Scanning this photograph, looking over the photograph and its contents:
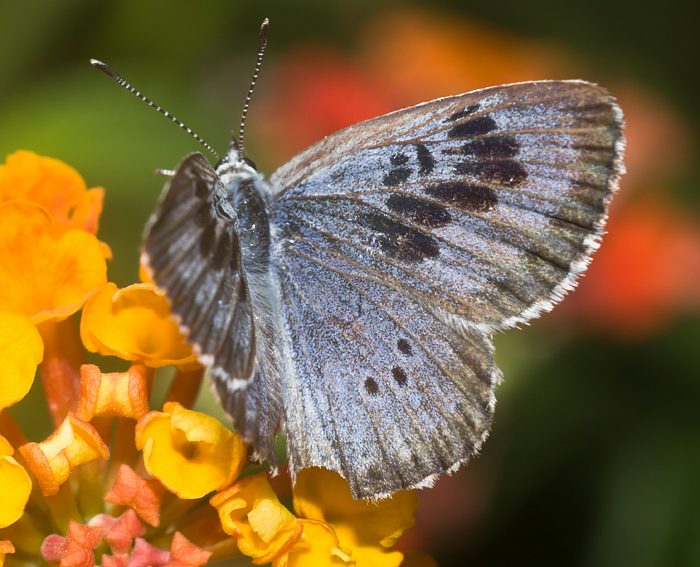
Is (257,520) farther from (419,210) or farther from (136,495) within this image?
(419,210)

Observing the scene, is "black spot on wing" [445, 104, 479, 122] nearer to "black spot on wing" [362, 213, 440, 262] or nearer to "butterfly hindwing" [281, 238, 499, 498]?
"black spot on wing" [362, 213, 440, 262]

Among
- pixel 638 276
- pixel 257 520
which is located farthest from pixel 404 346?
pixel 638 276

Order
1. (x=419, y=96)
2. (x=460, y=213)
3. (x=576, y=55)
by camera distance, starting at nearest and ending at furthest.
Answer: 1. (x=460, y=213)
2. (x=419, y=96)
3. (x=576, y=55)

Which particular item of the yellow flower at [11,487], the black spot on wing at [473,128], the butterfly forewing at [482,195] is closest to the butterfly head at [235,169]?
the butterfly forewing at [482,195]

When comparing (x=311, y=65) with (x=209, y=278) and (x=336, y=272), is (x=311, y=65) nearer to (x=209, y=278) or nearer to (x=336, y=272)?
(x=336, y=272)

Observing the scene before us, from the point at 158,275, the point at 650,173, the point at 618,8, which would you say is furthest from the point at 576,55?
the point at 158,275

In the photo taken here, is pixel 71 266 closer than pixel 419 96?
Yes
